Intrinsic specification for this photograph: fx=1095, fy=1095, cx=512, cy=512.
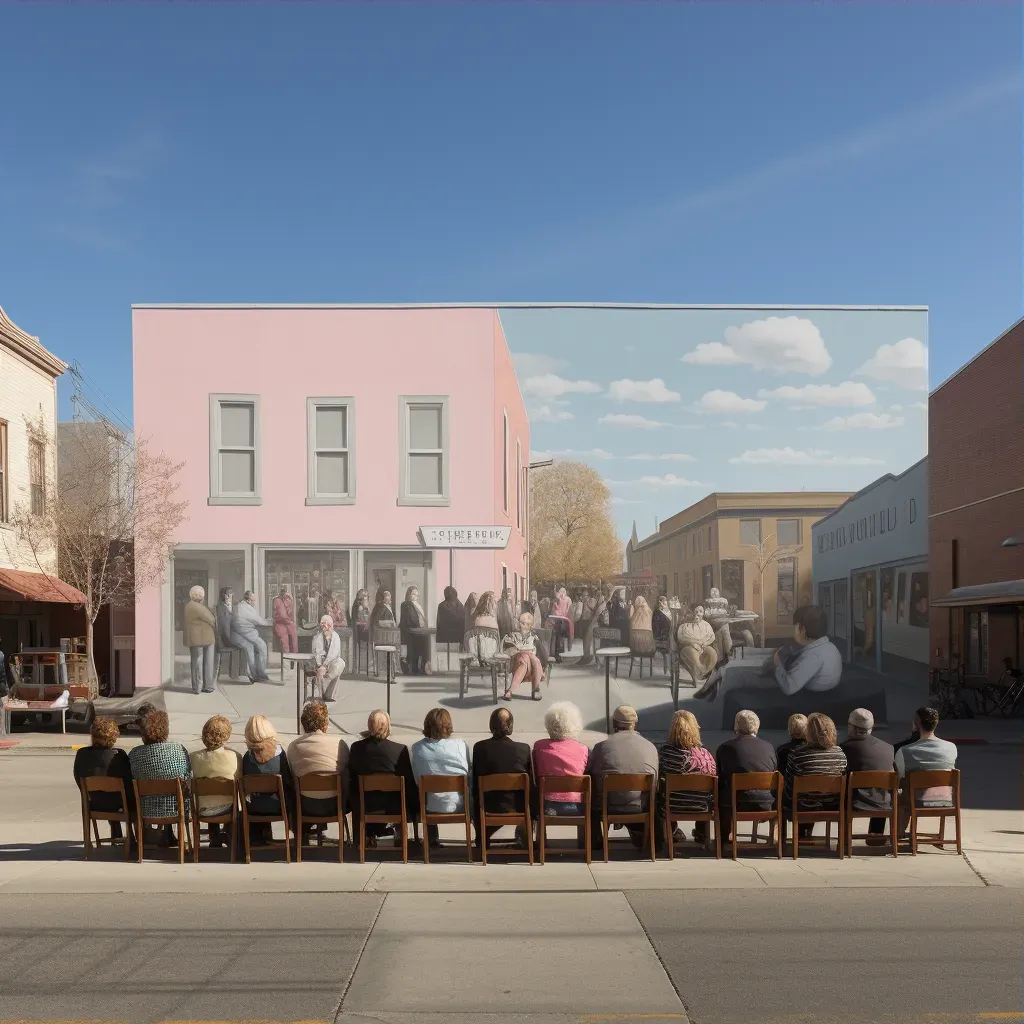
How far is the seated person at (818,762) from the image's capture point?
9.03 m

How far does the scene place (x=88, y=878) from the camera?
27.4 feet

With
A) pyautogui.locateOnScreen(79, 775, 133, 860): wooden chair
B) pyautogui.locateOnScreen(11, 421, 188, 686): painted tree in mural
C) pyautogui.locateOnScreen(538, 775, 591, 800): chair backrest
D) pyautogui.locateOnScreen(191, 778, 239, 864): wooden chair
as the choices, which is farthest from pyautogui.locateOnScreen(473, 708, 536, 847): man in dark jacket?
pyautogui.locateOnScreen(11, 421, 188, 686): painted tree in mural

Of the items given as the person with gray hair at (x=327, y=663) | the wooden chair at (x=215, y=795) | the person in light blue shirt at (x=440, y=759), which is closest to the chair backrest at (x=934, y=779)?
the person in light blue shirt at (x=440, y=759)

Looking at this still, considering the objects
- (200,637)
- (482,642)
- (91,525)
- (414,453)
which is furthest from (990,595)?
(91,525)

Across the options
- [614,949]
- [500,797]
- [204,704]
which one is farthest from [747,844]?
[204,704]

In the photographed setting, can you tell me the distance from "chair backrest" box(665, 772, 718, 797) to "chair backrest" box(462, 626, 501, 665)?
32.6ft

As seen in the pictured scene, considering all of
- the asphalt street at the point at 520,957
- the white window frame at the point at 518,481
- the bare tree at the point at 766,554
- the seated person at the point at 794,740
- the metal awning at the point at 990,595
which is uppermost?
the white window frame at the point at 518,481

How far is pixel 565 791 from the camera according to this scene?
28.9 ft

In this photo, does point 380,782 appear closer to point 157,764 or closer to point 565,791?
point 565,791

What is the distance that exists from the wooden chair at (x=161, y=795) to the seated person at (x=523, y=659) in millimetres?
10052

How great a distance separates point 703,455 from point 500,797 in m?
11.4

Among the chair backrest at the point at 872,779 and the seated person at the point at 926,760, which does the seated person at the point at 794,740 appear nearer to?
the chair backrest at the point at 872,779

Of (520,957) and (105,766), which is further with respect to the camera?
(105,766)

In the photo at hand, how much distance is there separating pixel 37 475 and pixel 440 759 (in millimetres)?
18517
